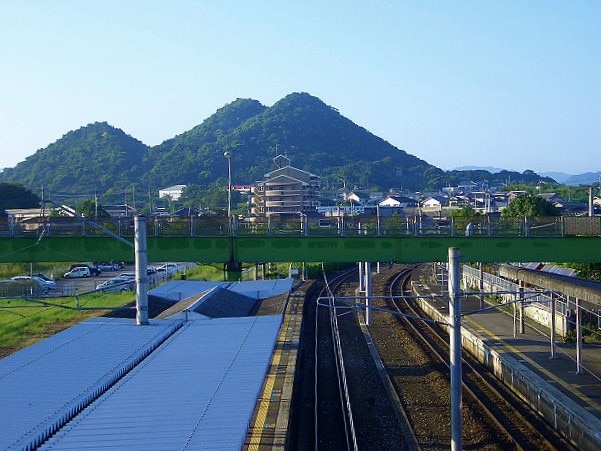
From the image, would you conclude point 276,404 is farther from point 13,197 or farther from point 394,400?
point 13,197

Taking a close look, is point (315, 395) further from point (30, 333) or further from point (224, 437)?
point (30, 333)

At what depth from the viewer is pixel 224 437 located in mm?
7082

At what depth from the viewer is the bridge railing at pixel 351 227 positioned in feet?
49.1

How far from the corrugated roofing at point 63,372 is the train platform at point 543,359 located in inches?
189

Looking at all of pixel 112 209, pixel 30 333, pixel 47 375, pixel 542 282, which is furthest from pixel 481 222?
pixel 112 209

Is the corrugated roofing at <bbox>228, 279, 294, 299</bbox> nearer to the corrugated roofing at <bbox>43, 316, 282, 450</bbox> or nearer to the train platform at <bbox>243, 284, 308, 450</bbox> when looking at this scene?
the train platform at <bbox>243, 284, 308, 450</bbox>

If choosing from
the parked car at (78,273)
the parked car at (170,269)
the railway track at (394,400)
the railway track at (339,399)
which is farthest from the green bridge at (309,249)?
the parked car at (78,273)

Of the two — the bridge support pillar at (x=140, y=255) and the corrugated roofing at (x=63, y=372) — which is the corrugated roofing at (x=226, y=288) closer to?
the corrugated roofing at (x=63, y=372)

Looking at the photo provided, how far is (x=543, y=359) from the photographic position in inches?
599

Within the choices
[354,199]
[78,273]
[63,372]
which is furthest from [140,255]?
[354,199]

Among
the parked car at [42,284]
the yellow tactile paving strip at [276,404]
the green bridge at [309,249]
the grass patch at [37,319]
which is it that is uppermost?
the green bridge at [309,249]

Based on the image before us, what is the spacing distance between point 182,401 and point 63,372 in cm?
250

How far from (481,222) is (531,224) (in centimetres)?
105

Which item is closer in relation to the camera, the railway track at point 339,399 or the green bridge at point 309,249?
the railway track at point 339,399
